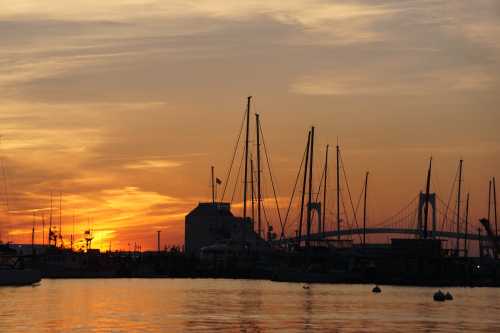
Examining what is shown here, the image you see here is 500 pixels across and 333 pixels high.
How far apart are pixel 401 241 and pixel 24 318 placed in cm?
8855

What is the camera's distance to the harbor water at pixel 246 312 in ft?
245

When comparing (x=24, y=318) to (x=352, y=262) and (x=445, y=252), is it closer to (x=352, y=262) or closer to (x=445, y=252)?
(x=445, y=252)

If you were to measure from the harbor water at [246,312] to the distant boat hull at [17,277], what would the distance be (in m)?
23.4

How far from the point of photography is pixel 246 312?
8906 cm

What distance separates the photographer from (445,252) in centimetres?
16262

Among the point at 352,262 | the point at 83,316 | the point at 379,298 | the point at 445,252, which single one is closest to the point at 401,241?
the point at 445,252

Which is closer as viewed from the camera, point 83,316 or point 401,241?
point 83,316

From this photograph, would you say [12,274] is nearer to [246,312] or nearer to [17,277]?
[17,277]

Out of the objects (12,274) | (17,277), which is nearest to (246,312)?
(12,274)

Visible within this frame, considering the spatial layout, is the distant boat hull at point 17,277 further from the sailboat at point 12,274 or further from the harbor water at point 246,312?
the harbor water at point 246,312

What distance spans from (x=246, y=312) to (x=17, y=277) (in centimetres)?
6542

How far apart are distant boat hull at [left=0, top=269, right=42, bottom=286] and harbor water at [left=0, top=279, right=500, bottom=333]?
23378mm

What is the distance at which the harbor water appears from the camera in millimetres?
74756

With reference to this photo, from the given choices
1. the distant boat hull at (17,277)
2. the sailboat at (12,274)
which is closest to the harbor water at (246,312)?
the distant boat hull at (17,277)
